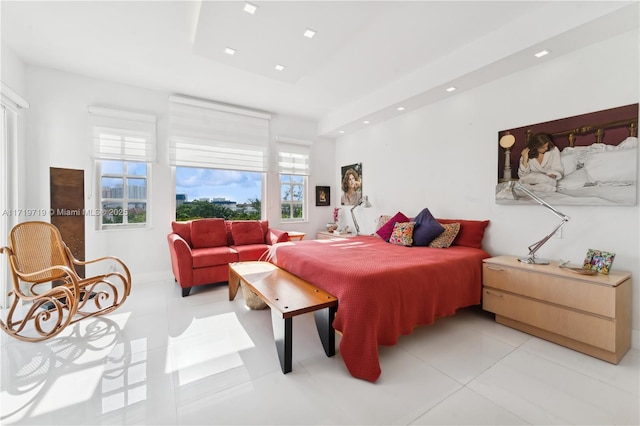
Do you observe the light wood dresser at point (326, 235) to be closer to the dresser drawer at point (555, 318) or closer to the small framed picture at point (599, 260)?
the dresser drawer at point (555, 318)

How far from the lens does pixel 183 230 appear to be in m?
4.08

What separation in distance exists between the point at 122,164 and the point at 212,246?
1777mm

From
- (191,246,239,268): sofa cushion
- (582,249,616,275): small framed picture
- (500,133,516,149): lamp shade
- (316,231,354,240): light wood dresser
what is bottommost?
(191,246,239,268): sofa cushion

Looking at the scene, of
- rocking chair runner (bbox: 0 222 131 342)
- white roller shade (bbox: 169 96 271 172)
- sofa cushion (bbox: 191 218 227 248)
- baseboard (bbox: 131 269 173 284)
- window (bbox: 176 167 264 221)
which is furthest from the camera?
window (bbox: 176 167 264 221)

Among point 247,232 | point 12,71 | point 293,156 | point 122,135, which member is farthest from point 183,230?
point 12,71

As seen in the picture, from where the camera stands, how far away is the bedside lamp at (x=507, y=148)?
301 cm

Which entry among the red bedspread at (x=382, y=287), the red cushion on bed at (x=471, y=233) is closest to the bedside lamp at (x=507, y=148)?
the red cushion on bed at (x=471, y=233)

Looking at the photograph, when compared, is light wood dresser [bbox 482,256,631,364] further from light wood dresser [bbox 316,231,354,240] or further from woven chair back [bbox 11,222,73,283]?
woven chair back [bbox 11,222,73,283]

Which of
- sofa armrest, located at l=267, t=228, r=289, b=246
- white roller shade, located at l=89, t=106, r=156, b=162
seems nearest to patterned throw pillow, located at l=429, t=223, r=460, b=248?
sofa armrest, located at l=267, t=228, r=289, b=246

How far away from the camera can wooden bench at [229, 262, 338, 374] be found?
1.87m

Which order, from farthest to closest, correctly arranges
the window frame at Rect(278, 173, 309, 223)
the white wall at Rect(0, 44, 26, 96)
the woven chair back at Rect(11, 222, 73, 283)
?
the window frame at Rect(278, 173, 309, 223)
the white wall at Rect(0, 44, 26, 96)
the woven chair back at Rect(11, 222, 73, 283)

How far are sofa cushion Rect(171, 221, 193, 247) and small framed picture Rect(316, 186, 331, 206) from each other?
8.35ft

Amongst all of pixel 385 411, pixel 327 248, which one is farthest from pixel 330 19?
pixel 385 411

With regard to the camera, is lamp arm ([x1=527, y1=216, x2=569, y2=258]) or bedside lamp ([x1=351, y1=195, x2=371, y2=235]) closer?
lamp arm ([x1=527, y1=216, x2=569, y2=258])
